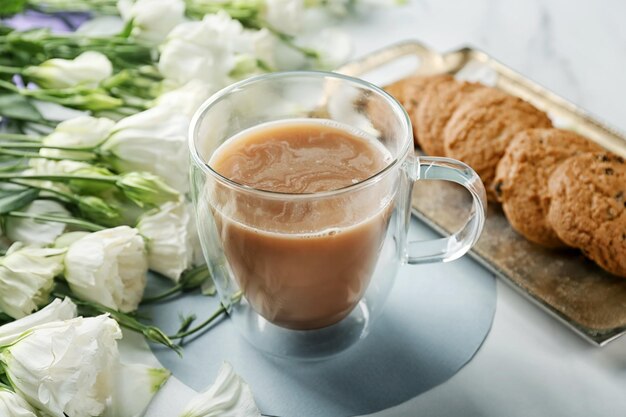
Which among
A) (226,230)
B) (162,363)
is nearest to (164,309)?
(162,363)

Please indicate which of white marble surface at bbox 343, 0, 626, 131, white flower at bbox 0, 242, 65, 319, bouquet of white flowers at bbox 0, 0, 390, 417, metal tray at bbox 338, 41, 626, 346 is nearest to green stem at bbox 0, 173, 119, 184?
bouquet of white flowers at bbox 0, 0, 390, 417

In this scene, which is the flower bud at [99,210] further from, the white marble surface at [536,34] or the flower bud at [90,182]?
the white marble surface at [536,34]

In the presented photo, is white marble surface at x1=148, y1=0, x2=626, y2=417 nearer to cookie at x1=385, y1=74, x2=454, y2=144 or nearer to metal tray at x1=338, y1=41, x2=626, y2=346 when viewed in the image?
metal tray at x1=338, y1=41, x2=626, y2=346

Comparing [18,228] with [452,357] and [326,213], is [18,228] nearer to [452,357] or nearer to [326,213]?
[326,213]

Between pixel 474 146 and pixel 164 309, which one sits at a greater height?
pixel 474 146

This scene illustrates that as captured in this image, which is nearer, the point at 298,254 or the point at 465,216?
the point at 298,254

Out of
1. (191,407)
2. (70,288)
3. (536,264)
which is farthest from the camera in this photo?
(536,264)
